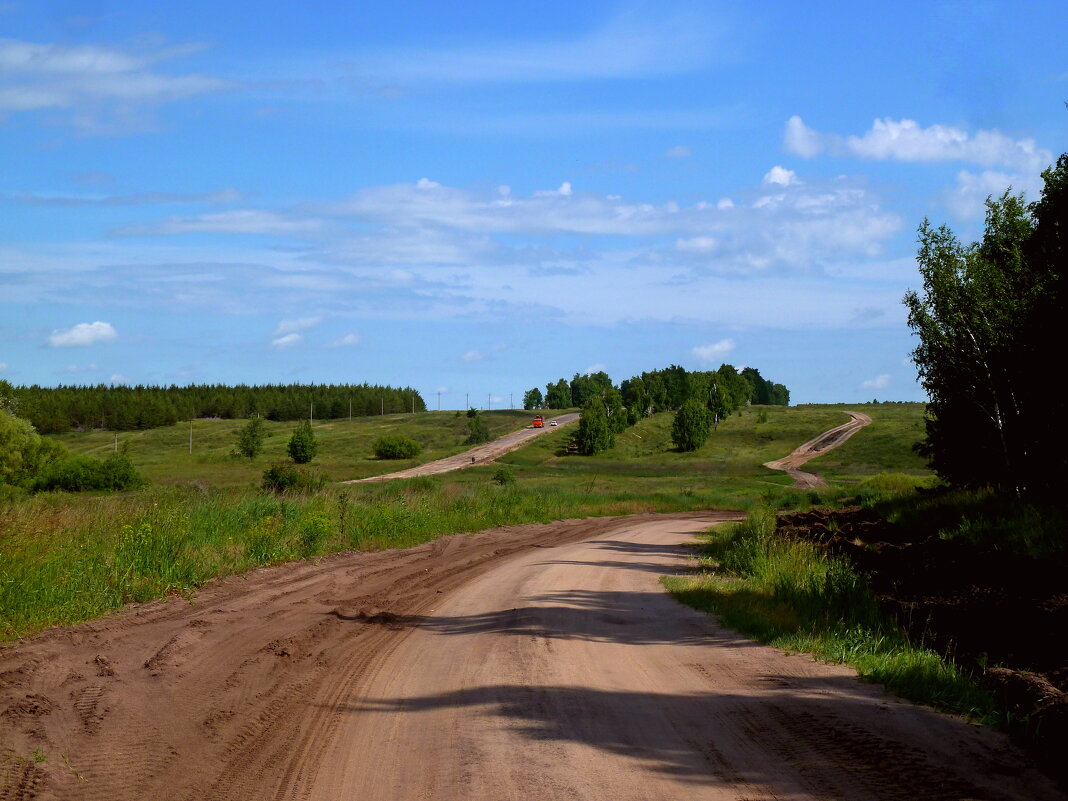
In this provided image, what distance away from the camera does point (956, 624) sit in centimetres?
1094

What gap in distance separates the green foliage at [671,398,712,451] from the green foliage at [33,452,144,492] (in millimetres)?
A: 69586

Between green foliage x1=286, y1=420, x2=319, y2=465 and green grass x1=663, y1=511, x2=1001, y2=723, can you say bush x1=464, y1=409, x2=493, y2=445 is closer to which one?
green foliage x1=286, y1=420, x2=319, y2=465

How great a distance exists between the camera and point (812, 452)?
4016 inches

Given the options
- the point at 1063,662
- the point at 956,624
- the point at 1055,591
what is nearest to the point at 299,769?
the point at 1063,662

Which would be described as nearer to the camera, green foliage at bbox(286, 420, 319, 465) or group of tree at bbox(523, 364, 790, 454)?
green foliage at bbox(286, 420, 319, 465)

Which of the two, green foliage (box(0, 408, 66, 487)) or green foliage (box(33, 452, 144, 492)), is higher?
green foliage (box(0, 408, 66, 487))

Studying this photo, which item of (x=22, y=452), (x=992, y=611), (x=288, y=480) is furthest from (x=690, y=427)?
(x=992, y=611)

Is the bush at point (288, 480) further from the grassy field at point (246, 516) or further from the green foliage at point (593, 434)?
the green foliage at point (593, 434)

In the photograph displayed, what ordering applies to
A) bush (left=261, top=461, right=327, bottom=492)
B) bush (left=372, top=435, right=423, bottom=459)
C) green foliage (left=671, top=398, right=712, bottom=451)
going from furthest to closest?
bush (left=372, top=435, right=423, bottom=459) → green foliage (left=671, top=398, right=712, bottom=451) → bush (left=261, top=461, right=327, bottom=492)

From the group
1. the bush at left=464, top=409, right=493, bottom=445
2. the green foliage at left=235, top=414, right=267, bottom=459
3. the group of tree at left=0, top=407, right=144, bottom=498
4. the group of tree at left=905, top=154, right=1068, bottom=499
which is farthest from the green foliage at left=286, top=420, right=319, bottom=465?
the group of tree at left=905, top=154, right=1068, bottom=499

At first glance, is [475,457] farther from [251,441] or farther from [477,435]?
[477,435]

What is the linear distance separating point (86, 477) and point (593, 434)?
218ft

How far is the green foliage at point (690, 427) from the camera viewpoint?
10456 cm

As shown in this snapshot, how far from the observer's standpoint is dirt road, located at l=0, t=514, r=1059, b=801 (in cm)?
549
